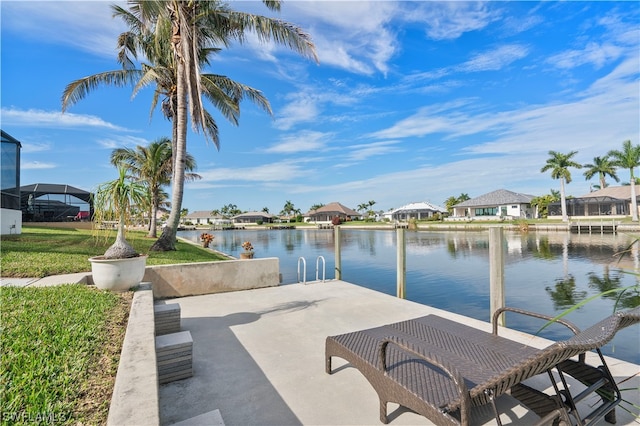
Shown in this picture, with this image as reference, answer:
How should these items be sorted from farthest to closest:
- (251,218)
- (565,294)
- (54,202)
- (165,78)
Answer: (251,218), (54,202), (165,78), (565,294)

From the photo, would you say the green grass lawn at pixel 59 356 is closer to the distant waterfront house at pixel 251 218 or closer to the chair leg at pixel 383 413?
the chair leg at pixel 383 413

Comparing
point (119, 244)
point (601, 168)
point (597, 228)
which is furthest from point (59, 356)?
point (601, 168)

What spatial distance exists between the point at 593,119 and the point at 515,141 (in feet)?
48.9

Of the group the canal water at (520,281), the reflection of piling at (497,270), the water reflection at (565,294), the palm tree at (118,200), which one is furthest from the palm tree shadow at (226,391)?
the water reflection at (565,294)

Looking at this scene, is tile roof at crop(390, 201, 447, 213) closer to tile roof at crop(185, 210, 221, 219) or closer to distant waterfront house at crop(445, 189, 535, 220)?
distant waterfront house at crop(445, 189, 535, 220)

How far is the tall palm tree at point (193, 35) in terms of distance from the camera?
30.9ft

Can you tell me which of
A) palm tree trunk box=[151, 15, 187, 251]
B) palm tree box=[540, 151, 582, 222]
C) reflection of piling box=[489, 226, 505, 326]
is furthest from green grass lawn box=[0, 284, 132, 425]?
palm tree box=[540, 151, 582, 222]

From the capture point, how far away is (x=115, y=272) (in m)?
4.21

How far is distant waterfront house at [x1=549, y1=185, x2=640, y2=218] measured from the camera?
4672 cm

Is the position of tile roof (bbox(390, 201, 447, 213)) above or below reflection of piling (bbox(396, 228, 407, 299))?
above

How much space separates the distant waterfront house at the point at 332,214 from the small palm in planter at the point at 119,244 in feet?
245

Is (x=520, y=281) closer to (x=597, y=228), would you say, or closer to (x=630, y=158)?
(x=597, y=228)

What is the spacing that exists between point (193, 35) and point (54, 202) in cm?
2455

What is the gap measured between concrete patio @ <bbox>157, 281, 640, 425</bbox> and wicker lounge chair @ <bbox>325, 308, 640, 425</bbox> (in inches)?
10.7
